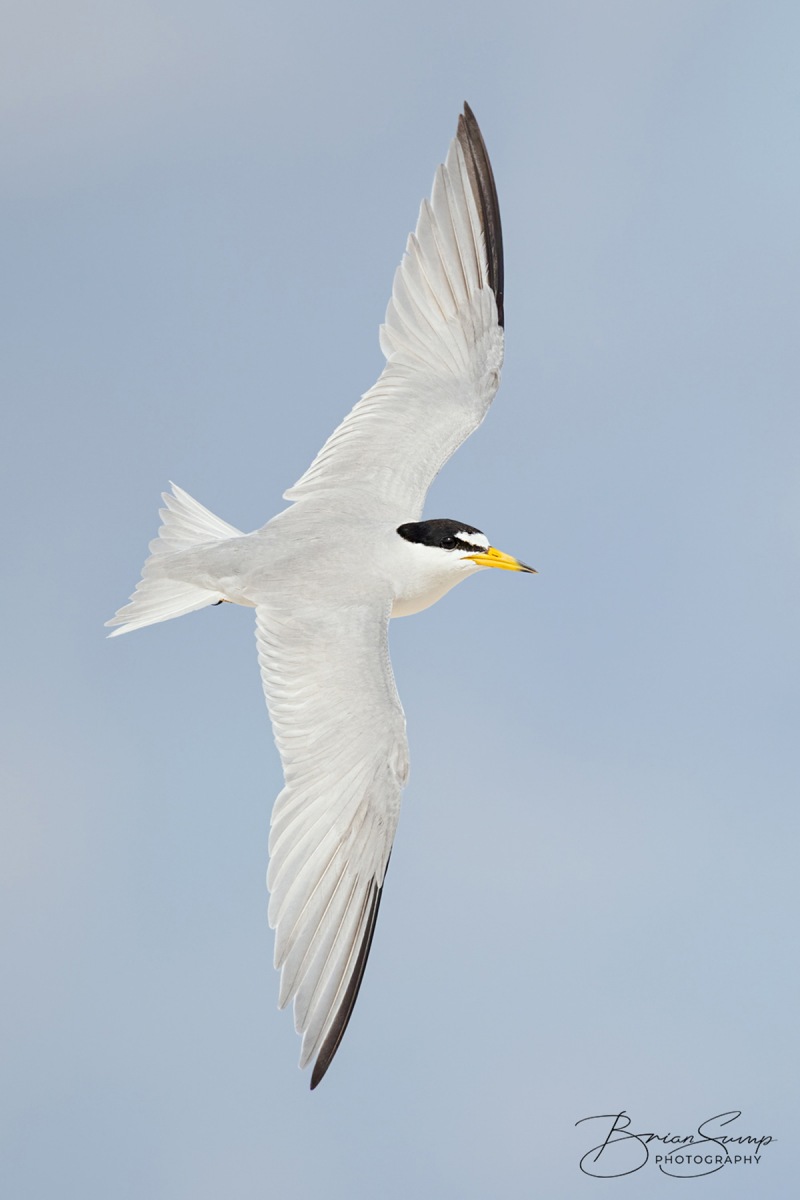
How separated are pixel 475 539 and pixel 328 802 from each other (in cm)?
188

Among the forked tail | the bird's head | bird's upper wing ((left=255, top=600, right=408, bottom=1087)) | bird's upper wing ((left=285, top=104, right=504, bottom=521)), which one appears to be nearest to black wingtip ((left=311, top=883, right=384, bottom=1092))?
bird's upper wing ((left=255, top=600, right=408, bottom=1087))

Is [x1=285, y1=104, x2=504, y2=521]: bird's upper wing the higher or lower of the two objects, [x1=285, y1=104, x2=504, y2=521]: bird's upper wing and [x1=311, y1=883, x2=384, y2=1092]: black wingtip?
the higher

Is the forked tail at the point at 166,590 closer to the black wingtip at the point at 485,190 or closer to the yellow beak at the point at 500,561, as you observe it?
the yellow beak at the point at 500,561

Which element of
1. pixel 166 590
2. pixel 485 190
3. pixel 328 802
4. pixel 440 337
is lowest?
pixel 328 802

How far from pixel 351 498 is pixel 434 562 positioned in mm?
766

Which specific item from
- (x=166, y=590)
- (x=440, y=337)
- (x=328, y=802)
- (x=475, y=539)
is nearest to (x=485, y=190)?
(x=440, y=337)

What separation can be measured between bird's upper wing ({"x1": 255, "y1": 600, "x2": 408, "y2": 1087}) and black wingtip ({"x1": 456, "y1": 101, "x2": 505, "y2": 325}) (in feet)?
10.8

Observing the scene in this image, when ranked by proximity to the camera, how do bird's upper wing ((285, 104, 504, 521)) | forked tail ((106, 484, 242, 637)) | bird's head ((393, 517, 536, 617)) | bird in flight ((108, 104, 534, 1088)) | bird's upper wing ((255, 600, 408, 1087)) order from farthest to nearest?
bird's upper wing ((285, 104, 504, 521)) < forked tail ((106, 484, 242, 637)) < bird's head ((393, 517, 536, 617)) < bird in flight ((108, 104, 534, 1088)) < bird's upper wing ((255, 600, 408, 1087))

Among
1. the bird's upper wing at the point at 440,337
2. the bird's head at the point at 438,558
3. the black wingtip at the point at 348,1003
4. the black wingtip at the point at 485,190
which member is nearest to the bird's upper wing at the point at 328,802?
the black wingtip at the point at 348,1003

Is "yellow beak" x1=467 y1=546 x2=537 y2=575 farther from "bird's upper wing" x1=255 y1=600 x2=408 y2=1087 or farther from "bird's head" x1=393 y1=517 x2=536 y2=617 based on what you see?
"bird's upper wing" x1=255 y1=600 x2=408 y2=1087

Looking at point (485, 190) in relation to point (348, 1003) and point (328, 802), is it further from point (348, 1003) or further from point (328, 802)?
point (348, 1003)

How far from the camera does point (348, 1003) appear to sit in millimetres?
6859

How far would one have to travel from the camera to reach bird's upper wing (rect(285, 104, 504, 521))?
9.11 metres

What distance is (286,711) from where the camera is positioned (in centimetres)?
740
